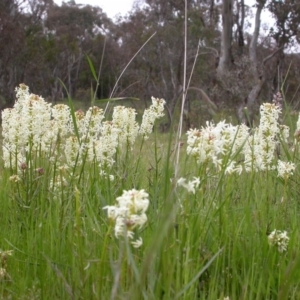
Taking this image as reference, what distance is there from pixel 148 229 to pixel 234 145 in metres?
0.59

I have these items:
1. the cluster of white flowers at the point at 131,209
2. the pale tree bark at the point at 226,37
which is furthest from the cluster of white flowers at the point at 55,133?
the pale tree bark at the point at 226,37

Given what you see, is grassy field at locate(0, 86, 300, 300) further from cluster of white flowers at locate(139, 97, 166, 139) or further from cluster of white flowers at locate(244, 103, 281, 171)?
cluster of white flowers at locate(139, 97, 166, 139)

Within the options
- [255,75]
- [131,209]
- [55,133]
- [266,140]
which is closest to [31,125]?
[55,133]

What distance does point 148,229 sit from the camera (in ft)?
5.82

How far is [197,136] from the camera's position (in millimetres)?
1521

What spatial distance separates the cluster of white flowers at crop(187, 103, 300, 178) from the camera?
4.91 ft

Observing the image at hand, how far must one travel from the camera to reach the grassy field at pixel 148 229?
3.85 ft

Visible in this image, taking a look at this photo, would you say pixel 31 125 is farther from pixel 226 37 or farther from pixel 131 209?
pixel 226 37

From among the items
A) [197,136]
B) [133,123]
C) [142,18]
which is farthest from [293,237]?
[142,18]

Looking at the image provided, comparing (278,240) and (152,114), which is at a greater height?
(152,114)

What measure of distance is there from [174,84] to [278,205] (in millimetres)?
21994

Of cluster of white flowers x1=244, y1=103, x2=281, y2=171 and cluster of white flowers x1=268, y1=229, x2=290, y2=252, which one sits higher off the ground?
cluster of white flowers x1=244, y1=103, x2=281, y2=171

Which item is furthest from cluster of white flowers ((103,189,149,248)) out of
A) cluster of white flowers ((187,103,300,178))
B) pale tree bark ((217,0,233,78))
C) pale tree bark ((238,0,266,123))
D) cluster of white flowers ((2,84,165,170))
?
pale tree bark ((217,0,233,78))

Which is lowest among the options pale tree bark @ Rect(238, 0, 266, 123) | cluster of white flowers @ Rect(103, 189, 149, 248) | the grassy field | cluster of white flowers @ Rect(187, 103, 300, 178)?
the grassy field
